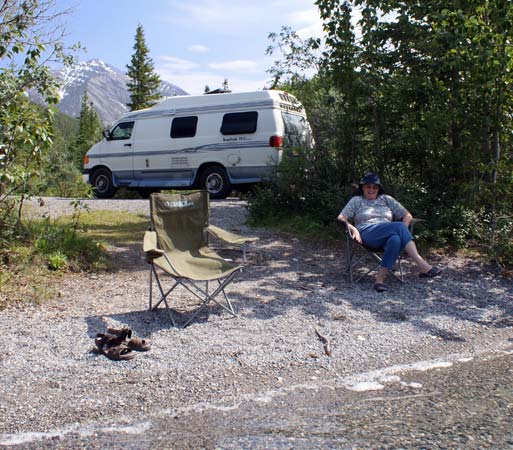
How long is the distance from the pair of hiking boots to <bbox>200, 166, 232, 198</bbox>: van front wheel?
8.30 metres

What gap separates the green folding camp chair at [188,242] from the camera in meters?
4.75

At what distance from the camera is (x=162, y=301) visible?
16.4ft

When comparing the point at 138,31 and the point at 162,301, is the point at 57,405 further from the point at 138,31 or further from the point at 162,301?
the point at 138,31

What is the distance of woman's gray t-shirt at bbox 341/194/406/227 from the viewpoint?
6.31m

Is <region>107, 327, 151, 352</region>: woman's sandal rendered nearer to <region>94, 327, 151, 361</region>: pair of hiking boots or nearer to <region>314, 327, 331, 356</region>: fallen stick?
<region>94, 327, 151, 361</region>: pair of hiking boots

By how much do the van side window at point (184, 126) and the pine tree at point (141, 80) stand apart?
39.2 metres

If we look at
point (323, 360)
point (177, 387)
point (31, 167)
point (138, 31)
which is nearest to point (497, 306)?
point (323, 360)

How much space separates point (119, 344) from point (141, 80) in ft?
164

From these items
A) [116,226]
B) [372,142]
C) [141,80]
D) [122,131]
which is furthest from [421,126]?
[141,80]

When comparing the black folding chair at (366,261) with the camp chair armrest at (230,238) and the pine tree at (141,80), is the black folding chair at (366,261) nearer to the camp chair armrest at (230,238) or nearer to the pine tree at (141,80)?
the camp chair armrest at (230,238)

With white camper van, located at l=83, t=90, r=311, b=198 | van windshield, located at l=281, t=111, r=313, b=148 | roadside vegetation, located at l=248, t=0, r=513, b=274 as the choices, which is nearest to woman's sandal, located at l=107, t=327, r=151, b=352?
roadside vegetation, located at l=248, t=0, r=513, b=274

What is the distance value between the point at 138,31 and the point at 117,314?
5242cm

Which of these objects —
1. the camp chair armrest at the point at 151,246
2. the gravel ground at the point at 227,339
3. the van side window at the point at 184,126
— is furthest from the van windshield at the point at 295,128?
the camp chair armrest at the point at 151,246

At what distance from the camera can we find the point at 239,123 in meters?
11.9
